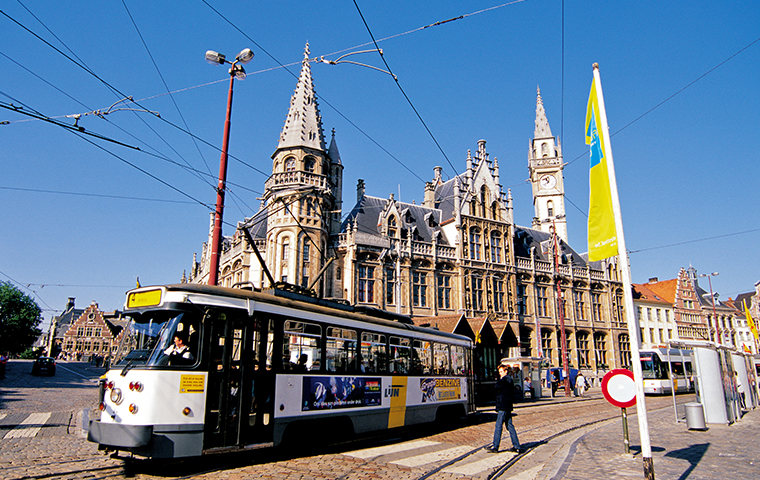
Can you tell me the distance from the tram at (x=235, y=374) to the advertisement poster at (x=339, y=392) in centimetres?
2

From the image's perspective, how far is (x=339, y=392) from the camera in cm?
983

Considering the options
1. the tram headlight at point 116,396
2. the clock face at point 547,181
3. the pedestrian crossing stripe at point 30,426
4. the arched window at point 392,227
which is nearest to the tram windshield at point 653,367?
the arched window at point 392,227

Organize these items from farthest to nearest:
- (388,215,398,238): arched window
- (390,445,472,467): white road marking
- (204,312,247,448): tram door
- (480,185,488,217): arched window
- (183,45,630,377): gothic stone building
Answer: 1. (480,185,488,217): arched window
2. (388,215,398,238): arched window
3. (183,45,630,377): gothic stone building
4. (390,445,472,467): white road marking
5. (204,312,247,448): tram door

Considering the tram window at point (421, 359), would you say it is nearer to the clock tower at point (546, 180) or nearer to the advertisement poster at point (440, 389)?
the advertisement poster at point (440, 389)

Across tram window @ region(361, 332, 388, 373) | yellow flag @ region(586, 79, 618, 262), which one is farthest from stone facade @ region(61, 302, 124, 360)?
yellow flag @ region(586, 79, 618, 262)

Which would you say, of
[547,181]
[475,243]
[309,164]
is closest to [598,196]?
[309,164]

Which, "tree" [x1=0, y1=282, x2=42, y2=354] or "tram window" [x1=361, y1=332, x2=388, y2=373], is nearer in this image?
"tram window" [x1=361, y1=332, x2=388, y2=373]

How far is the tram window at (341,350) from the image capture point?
9.73 metres

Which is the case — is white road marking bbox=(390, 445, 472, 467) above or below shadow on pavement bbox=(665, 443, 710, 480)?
below

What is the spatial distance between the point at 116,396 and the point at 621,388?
7.82 m

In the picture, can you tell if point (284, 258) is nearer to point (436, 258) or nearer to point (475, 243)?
point (436, 258)

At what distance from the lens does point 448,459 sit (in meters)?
8.98

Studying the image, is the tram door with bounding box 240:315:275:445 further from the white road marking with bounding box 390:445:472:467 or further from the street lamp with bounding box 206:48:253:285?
the street lamp with bounding box 206:48:253:285

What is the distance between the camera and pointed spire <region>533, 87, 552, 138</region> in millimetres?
56725
